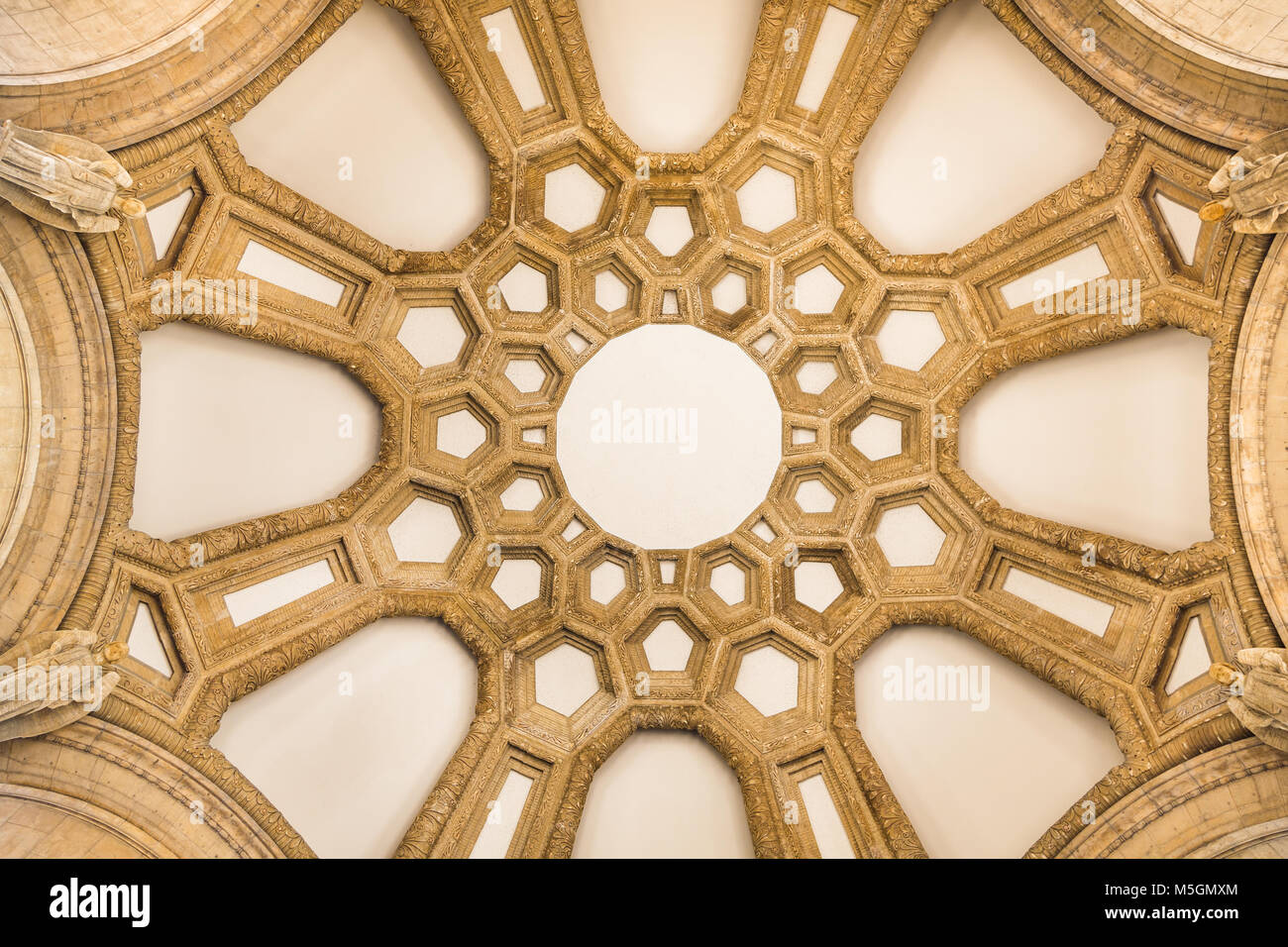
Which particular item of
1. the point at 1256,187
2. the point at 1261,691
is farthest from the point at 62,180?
the point at 1261,691

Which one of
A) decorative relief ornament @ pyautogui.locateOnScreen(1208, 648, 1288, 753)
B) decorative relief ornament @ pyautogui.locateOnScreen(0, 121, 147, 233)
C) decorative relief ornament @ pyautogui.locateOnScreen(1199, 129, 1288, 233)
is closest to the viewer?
decorative relief ornament @ pyautogui.locateOnScreen(0, 121, 147, 233)

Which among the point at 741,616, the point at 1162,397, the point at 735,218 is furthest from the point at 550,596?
the point at 1162,397

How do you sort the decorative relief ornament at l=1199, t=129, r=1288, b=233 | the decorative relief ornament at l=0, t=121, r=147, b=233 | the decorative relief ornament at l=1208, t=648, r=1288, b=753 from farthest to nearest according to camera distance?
1. the decorative relief ornament at l=1208, t=648, r=1288, b=753
2. the decorative relief ornament at l=1199, t=129, r=1288, b=233
3. the decorative relief ornament at l=0, t=121, r=147, b=233

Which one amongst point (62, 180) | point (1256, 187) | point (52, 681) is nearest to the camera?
point (62, 180)

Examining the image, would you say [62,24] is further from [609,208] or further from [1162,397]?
[1162,397]

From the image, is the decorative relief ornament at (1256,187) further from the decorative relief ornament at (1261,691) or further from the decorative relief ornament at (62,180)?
the decorative relief ornament at (62,180)

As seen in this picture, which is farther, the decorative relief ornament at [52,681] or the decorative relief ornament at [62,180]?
the decorative relief ornament at [52,681]

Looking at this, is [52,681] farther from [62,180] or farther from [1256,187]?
[1256,187]

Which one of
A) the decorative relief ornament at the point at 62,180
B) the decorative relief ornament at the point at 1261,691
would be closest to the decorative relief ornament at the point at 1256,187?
the decorative relief ornament at the point at 1261,691

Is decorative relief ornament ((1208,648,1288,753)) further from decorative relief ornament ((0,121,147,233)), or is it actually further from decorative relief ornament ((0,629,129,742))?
decorative relief ornament ((0,121,147,233))

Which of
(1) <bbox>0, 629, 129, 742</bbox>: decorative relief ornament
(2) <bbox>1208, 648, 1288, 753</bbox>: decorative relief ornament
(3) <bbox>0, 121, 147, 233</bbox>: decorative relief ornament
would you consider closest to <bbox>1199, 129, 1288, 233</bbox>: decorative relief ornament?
(2) <bbox>1208, 648, 1288, 753</bbox>: decorative relief ornament

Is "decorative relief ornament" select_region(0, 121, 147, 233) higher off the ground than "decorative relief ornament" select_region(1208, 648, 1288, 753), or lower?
higher

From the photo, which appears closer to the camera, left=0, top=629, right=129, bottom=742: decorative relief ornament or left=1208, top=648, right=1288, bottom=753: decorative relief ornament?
left=0, top=629, right=129, bottom=742: decorative relief ornament

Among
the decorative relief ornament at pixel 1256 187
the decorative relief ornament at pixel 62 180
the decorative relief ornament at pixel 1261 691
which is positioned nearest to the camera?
the decorative relief ornament at pixel 62 180
